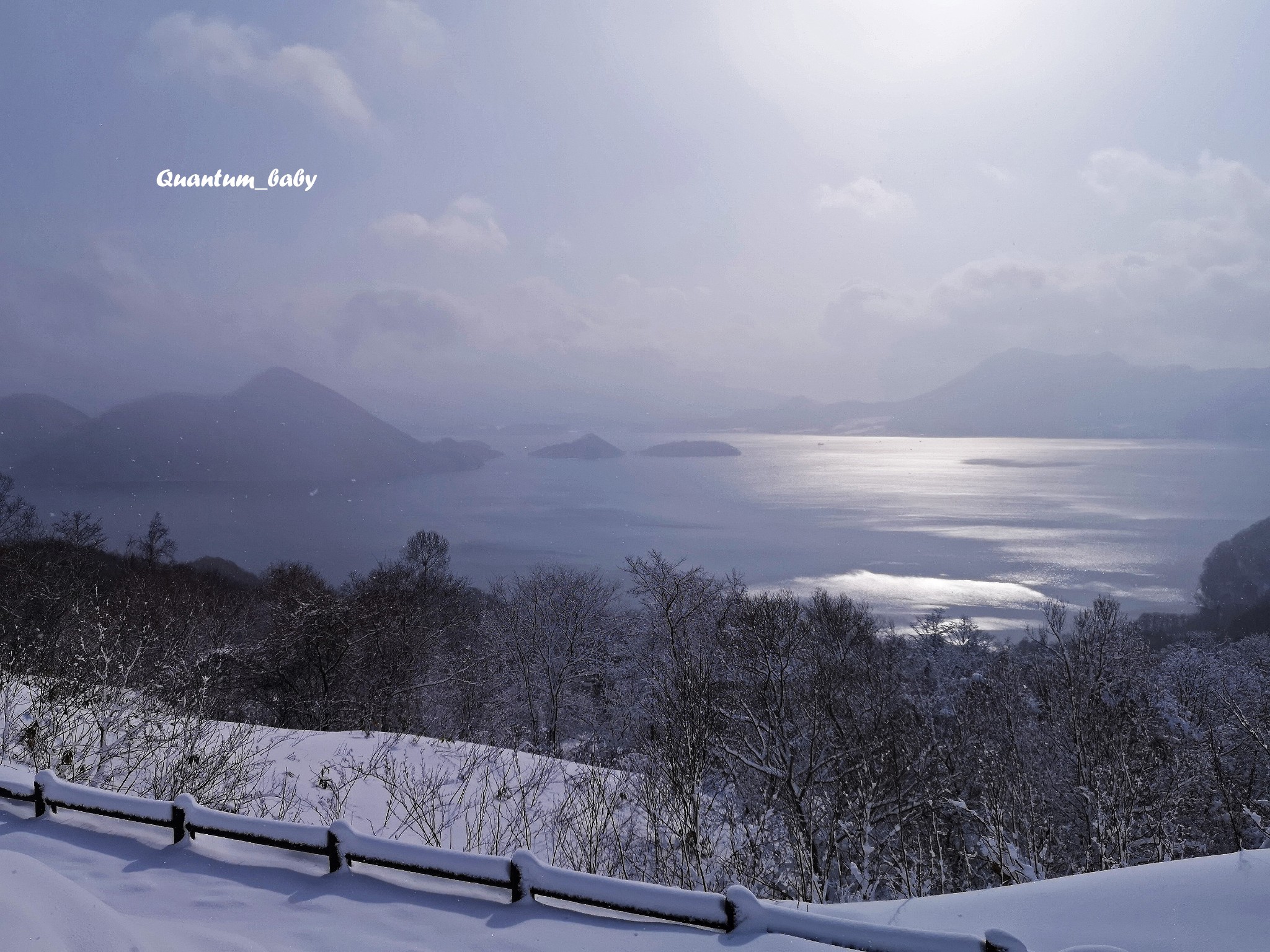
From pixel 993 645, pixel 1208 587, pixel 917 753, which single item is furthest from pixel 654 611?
pixel 1208 587

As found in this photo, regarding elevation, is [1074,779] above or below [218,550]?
below

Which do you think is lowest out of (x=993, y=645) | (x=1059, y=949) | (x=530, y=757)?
(x=993, y=645)

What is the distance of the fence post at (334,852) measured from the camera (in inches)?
217

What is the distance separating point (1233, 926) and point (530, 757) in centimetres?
1427

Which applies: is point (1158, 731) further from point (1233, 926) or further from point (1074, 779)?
point (1233, 926)

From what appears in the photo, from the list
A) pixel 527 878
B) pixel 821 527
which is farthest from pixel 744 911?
pixel 821 527

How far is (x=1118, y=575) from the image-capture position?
256 feet

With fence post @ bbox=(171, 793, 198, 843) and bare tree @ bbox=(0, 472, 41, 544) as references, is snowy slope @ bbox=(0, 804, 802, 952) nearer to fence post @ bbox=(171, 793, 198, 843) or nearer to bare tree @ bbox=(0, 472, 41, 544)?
fence post @ bbox=(171, 793, 198, 843)

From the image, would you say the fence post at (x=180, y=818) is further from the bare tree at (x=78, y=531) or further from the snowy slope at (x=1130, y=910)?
the bare tree at (x=78, y=531)

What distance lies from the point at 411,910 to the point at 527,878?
93cm

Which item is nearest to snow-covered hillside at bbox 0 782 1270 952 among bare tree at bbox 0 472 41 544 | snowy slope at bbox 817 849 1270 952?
snowy slope at bbox 817 849 1270 952

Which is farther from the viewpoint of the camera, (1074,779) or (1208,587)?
(1208,587)

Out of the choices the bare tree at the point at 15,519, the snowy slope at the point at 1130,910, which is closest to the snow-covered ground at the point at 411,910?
the snowy slope at the point at 1130,910

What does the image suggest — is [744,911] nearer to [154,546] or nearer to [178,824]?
[178,824]
